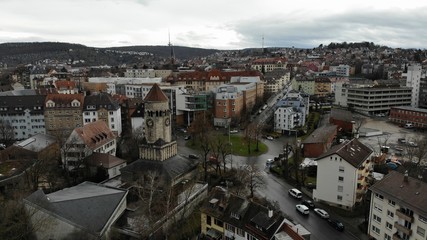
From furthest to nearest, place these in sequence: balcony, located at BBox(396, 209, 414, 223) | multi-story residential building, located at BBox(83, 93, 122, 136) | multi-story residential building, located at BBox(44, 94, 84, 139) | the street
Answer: multi-story residential building, located at BBox(44, 94, 84, 139) < multi-story residential building, located at BBox(83, 93, 122, 136) < the street < balcony, located at BBox(396, 209, 414, 223)

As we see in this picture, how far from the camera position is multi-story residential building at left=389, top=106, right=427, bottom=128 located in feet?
290

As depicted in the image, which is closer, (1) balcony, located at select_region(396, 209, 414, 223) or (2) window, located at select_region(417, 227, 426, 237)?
(2) window, located at select_region(417, 227, 426, 237)

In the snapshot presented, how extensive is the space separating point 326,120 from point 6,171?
73.0m

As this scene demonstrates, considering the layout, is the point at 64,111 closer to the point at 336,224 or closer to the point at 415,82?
the point at 336,224

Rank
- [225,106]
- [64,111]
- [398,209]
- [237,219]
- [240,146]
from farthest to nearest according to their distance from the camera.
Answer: [225,106], [64,111], [240,146], [237,219], [398,209]

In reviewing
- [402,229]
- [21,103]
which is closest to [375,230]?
[402,229]

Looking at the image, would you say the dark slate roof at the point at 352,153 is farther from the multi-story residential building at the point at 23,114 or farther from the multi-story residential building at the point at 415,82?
the multi-story residential building at the point at 415,82

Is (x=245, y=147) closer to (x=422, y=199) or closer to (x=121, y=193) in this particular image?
(x=121, y=193)

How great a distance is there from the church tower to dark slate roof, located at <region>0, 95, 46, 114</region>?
40.0 meters

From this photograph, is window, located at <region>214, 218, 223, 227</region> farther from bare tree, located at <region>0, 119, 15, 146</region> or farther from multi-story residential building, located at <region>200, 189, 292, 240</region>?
bare tree, located at <region>0, 119, 15, 146</region>

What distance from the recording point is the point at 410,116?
91.1 m

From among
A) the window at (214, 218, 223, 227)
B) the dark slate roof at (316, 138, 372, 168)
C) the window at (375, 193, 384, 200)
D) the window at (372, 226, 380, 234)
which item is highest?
the dark slate roof at (316, 138, 372, 168)

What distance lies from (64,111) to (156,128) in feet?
120

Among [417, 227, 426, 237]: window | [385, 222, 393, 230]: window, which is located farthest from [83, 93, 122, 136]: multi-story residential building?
[417, 227, 426, 237]: window
